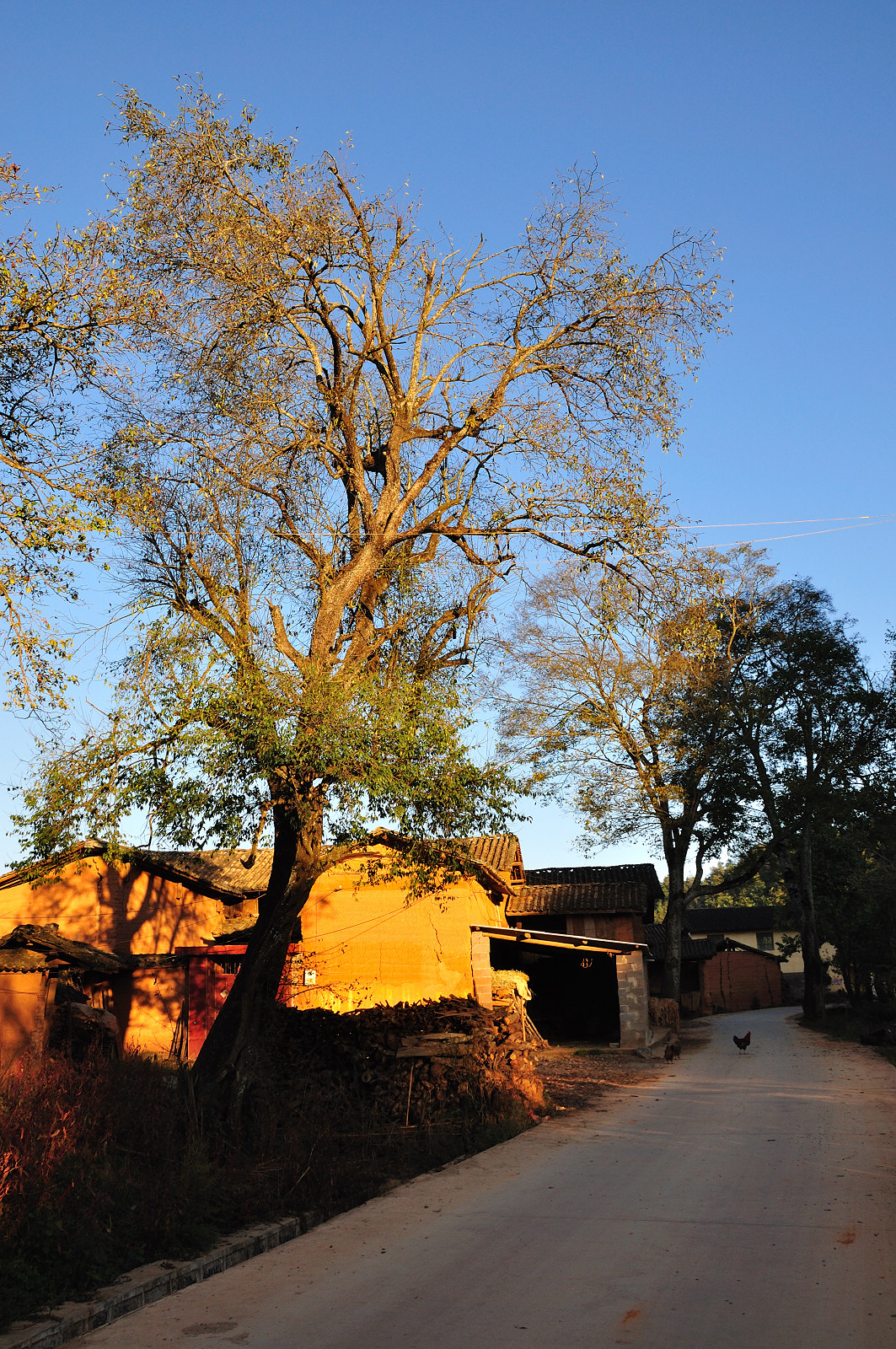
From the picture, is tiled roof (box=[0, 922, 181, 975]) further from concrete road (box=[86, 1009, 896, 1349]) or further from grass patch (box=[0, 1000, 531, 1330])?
concrete road (box=[86, 1009, 896, 1349])

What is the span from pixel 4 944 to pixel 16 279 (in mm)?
13282

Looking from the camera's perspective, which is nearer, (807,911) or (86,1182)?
(86,1182)

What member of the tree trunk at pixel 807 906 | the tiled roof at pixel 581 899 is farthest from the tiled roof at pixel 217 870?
Result: the tree trunk at pixel 807 906

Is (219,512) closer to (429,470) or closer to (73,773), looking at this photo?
(429,470)

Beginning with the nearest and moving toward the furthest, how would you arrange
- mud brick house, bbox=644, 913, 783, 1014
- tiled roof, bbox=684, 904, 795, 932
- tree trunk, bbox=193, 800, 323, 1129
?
1. tree trunk, bbox=193, 800, 323, 1129
2. mud brick house, bbox=644, 913, 783, 1014
3. tiled roof, bbox=684, 904, 795, 932

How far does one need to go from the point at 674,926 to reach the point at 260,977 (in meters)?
24.4

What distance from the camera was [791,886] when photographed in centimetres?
3428

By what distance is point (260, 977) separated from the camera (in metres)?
11.1

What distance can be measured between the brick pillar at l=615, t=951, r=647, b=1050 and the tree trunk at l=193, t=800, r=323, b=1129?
16232 mm

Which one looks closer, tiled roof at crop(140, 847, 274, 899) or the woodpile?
the woodpile

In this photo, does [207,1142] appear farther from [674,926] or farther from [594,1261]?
[674,926]

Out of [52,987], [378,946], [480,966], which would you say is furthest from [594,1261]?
[378,946]

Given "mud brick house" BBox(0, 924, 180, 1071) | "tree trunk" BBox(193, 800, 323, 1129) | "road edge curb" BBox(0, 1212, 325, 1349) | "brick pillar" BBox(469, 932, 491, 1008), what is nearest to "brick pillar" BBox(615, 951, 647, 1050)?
"brick pillar" BBox(469, 932, 491, 1008)

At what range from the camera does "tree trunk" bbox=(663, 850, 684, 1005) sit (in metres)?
32.5
